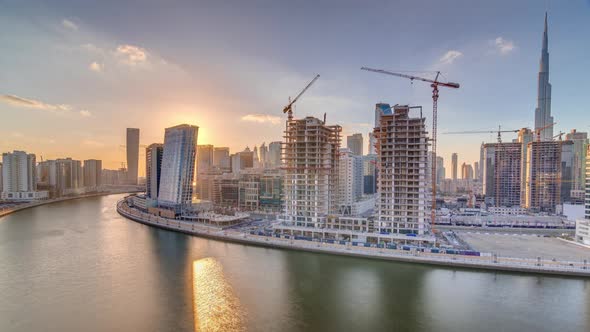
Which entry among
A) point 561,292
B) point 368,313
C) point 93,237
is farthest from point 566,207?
point 93,237

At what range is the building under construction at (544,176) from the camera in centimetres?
4891

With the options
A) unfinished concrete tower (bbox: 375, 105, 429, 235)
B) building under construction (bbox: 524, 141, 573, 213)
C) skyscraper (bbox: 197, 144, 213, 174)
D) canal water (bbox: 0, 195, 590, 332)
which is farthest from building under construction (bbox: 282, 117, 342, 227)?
skyscraper (bbox: 197, 144, 213, 174)

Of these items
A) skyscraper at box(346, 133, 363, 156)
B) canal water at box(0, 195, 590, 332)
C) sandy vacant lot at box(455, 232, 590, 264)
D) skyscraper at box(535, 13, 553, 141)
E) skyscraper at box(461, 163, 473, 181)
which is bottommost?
canal water at box(0, 195, 590, 332)

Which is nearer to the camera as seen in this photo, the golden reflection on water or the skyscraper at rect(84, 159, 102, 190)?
the golden reflection on water

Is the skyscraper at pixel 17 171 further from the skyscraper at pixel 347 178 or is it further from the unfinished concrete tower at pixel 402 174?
the unfinished concrete tower at pixel 402 174

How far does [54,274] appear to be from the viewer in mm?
20516

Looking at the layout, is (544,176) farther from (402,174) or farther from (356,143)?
(356,143)

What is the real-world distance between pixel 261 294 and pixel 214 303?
2895mm

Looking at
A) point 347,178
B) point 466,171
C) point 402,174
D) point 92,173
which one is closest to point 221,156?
point 92,173

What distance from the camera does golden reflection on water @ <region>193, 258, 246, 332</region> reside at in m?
13.8

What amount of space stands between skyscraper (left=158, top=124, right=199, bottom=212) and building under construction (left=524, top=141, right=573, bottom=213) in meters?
60.8

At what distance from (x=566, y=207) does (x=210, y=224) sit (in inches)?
Answer: 2040

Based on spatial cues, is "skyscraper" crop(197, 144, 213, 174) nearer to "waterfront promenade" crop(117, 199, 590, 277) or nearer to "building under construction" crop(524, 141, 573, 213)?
"waterfront promenade" crop(117, 199, 590, 277)

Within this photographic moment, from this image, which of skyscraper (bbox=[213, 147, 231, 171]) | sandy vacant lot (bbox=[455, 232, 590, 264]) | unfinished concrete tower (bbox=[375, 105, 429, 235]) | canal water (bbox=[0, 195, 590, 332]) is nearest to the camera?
canal water (bbox=[0, 195, 590, 332])
